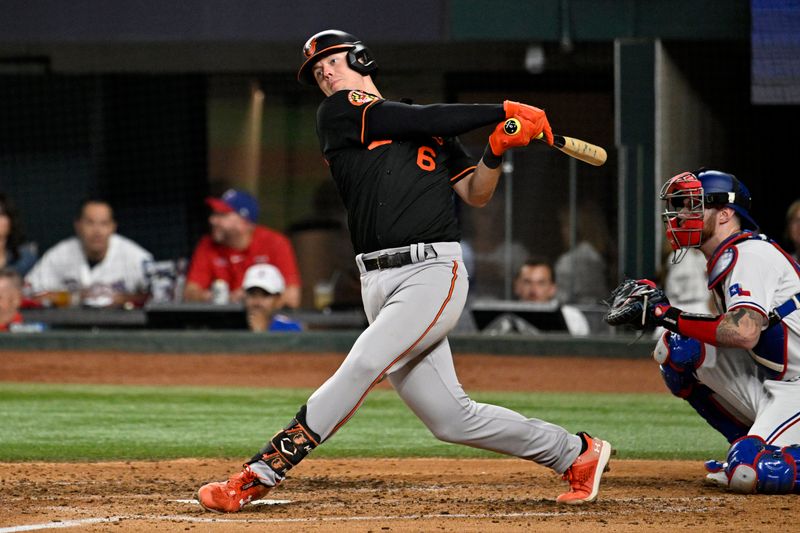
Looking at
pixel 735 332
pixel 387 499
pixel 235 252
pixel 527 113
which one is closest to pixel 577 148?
pixel 527 113

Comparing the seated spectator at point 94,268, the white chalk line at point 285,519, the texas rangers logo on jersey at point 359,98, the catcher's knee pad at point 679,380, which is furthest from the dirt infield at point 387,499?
the seated spectator at point 94,268

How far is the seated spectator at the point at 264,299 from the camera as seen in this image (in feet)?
32.0

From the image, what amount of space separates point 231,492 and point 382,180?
113 cm

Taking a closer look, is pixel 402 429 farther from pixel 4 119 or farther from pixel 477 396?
pixel 4 119

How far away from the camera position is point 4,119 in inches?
582

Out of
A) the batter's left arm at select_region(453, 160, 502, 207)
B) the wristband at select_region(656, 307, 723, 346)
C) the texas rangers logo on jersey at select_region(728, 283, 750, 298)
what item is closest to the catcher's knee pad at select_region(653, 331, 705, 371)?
the wristband at select_region(656, 307, 723, 346)

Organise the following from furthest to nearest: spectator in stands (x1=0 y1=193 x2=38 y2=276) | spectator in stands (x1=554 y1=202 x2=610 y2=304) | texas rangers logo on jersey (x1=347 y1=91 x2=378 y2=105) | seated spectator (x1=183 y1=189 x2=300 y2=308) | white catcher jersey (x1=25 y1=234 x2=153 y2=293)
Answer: spectator in stands (x1=554 y1=202 x2=610 y2=304)
white catcher jersey (x1=25 y1=234 x2=153 y2=293)
spectator in stands (x1=0 y1=193 x2=38 y2=276)
seated spectator (x1=183 y1=189 x2=300 y2=308)
texas rangers logo on jersey (x1=347 y1=91 x2=378 y2=105)

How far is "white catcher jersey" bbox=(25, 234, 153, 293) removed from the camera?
11359 millimetres

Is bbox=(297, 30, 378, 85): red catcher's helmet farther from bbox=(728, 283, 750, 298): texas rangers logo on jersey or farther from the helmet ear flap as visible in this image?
bbox=(728, 283, 750, 298): texas rangers logo on jersey

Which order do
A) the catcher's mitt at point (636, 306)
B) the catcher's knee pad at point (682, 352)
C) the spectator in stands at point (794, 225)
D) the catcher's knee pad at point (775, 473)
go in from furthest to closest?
the spectator in stands at point (794, 225)
the catcher's knee pad at point (682, 352)
the catcher's mitt at point (636, 306)
the catcher's knee pad at point (775, 473)

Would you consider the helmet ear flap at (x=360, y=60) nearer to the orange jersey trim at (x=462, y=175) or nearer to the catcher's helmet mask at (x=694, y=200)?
the orange jersey trim at (x=462, y=175)

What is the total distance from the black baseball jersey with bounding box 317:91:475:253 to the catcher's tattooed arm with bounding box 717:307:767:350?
1024mm

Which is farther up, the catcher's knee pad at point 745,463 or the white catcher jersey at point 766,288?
the white catcher jersey at point 766,288

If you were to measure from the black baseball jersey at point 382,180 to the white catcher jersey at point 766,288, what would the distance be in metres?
1.07
